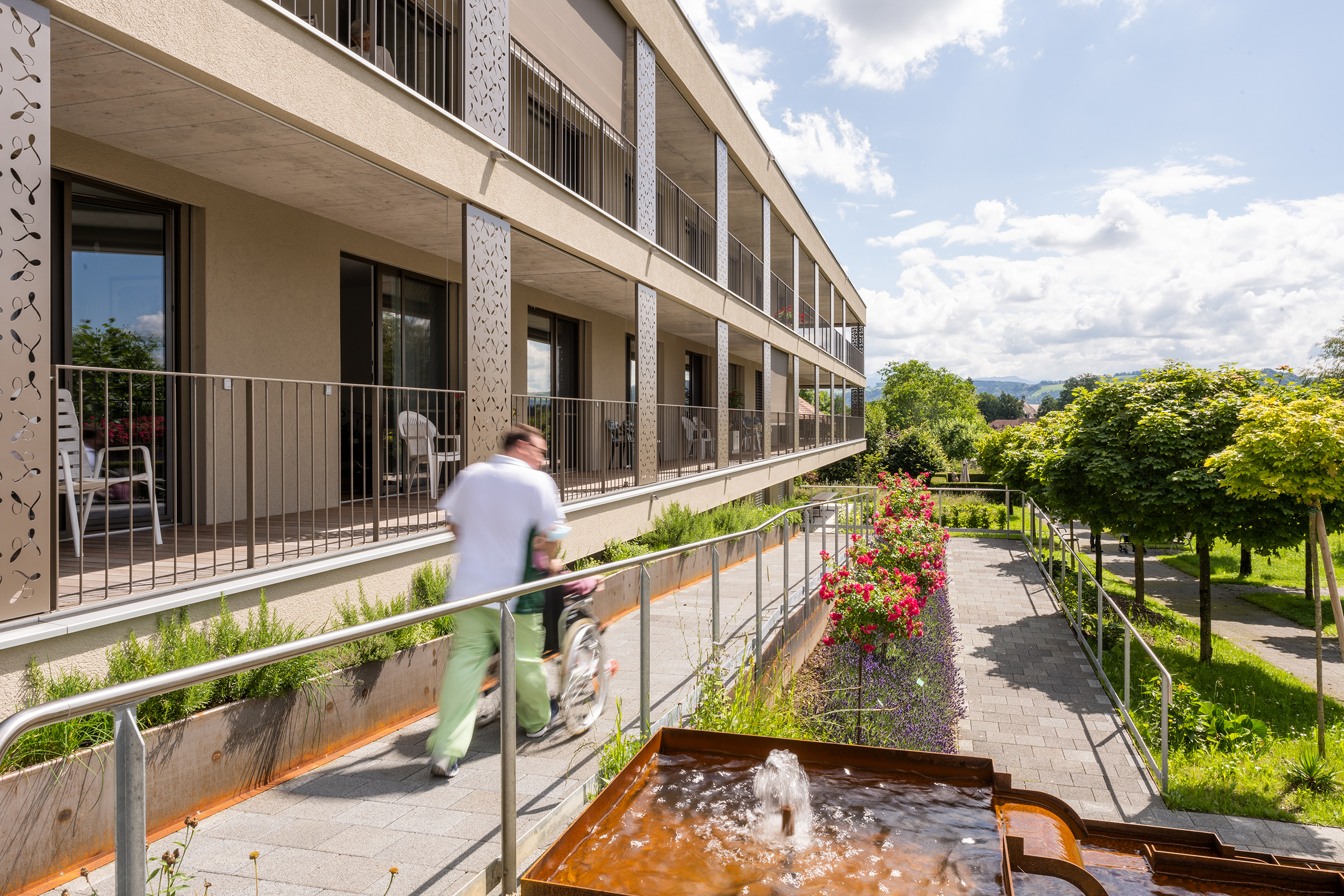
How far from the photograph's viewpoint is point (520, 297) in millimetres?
12758

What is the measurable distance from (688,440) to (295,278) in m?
11.4

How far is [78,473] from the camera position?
19.9ft

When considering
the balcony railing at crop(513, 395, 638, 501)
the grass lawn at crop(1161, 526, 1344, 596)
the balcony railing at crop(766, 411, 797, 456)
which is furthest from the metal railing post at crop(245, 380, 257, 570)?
the grass lawn at crop(1161, 526, 1344, 596)

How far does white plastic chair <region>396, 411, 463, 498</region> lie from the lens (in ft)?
26.8

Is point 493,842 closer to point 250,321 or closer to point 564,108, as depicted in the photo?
point 250,321

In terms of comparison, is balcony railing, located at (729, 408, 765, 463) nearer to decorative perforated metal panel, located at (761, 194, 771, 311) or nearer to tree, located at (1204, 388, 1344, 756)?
decorative perforated metal panel, located at (761, 194, 771, 311)

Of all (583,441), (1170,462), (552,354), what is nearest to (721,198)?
(552,354)

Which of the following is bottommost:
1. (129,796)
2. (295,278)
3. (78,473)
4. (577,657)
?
(577,657)

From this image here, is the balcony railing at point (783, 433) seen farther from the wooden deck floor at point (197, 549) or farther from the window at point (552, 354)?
the wooden deck floor at point (197, 549)

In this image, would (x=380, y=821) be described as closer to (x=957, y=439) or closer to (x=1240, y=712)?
(x=1240, y=712)

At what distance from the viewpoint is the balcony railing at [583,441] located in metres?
9.66

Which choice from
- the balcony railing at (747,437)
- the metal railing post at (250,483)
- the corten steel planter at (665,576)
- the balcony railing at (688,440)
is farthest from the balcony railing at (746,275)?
the metal railing post at (250,483)

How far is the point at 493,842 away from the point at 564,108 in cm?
1093

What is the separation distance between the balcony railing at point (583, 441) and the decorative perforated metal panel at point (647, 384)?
0.17 m
